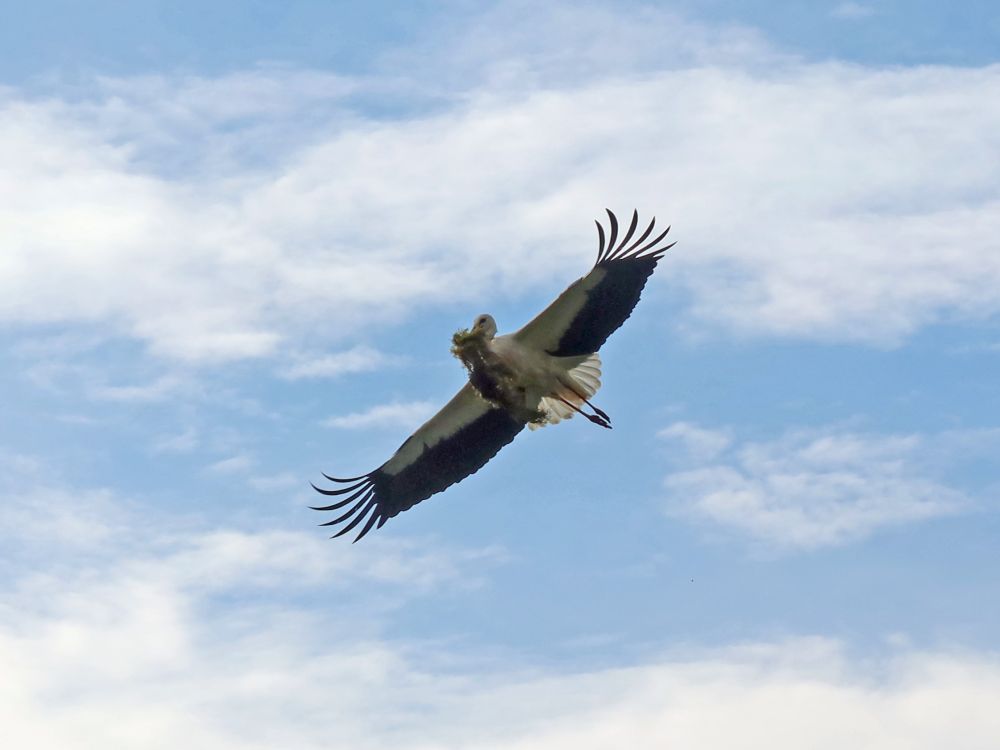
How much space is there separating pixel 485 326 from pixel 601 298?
1200 mm

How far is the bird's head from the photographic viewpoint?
1784 centimetres

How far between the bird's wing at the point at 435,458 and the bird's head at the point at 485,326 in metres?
0.99

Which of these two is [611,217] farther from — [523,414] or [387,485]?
[387,485]

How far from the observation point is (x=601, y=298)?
17.9 m

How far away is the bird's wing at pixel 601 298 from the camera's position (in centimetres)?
1783

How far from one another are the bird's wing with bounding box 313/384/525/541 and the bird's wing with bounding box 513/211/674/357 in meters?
1.25

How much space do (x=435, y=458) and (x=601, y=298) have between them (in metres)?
2.70

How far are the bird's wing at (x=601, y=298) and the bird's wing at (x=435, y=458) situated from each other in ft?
4.12

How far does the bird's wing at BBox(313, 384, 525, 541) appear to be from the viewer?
62.2 feet

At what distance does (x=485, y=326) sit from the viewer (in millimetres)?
17906

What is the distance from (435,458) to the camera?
19.2 meters

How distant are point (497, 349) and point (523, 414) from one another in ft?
2.87

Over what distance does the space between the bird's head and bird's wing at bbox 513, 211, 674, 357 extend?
0.28 m

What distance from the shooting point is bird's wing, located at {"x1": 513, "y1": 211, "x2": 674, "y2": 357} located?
17828mm
